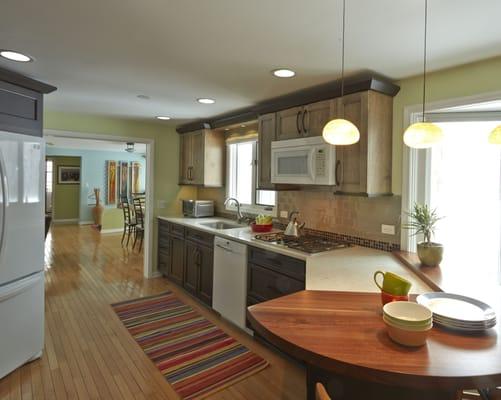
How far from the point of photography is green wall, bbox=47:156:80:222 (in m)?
9.54

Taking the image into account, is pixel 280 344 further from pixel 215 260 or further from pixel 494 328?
pixel 215 260

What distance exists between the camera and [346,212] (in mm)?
2881

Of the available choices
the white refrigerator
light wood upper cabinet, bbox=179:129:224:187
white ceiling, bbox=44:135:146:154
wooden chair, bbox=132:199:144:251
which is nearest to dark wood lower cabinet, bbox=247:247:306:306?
the white refrigerator

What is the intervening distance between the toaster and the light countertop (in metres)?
1.65

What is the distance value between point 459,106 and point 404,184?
2.14 feet

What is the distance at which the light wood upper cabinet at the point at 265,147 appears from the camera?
10.4 ft

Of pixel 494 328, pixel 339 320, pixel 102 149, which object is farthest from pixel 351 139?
pixel 102 149

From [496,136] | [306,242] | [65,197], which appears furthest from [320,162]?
[65,197]

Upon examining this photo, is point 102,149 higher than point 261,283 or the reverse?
higher

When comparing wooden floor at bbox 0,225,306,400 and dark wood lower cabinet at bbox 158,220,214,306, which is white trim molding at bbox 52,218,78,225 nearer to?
wooden floor at bbox 0,225,306,400

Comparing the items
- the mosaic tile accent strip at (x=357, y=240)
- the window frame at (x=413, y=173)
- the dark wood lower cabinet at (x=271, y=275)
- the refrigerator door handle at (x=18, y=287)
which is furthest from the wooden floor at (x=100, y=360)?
the window frame at (x=413, y=173)

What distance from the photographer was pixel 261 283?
8.89 feet

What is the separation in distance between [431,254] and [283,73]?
1.68m

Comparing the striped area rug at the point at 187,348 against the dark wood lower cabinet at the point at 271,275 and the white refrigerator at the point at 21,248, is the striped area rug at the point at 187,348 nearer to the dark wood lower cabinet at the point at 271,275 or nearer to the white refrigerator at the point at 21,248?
the dark wood lower cabinet at the point at 271,275
